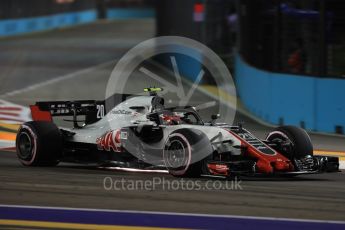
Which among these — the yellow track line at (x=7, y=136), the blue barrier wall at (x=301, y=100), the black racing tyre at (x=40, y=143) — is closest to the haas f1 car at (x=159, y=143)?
the black racing tyre at (x=40, y=143)

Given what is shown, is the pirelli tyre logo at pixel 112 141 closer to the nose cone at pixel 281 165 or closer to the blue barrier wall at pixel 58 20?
the nose cone at pixel 281 165

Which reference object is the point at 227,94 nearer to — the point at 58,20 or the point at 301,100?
the point at 301,100

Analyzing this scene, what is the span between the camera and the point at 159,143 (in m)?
12.1

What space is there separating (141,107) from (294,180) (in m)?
2.41

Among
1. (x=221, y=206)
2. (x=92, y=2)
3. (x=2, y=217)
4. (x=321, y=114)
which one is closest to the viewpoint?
(x=2, y=217)

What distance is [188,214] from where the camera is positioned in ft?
30.1

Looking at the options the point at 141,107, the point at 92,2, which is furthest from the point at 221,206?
the point at 92,2

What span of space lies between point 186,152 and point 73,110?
9.66 feet

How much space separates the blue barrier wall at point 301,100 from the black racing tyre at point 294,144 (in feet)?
20.4

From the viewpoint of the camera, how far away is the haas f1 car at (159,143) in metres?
11.5

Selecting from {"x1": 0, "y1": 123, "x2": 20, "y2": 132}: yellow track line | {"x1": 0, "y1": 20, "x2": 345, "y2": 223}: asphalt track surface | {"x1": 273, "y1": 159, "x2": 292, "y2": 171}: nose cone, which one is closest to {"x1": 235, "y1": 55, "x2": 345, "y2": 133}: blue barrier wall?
{"x1": 0, "y1": 20, "x2": 345, "y2": 223}: asphalt track surface

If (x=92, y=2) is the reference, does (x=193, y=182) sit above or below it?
below

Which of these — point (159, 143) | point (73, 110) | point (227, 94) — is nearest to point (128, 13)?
point (227, 94)

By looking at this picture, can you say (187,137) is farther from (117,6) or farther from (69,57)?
(117,6)
